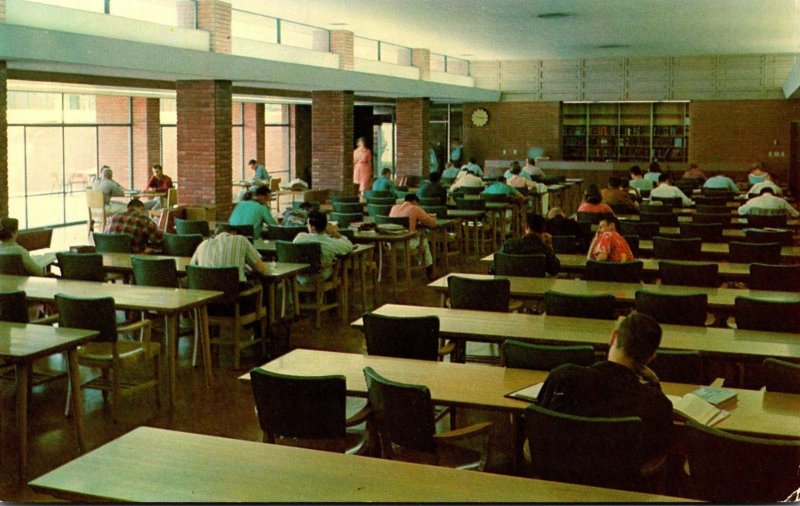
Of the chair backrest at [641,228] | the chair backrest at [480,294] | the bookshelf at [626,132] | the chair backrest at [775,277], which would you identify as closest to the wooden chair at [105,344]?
the chair backrest at [480,294]

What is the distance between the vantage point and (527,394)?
437 centimetres

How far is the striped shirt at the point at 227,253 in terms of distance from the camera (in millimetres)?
7836

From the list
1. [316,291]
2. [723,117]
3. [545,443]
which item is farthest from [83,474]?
[723,117]

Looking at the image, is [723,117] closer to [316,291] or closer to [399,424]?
[316,291]

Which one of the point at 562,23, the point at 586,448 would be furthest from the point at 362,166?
the point at 586,448

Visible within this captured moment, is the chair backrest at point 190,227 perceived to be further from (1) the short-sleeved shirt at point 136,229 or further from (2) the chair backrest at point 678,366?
(2) the chair backrest at point 678,366

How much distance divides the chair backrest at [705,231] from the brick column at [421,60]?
490 inches

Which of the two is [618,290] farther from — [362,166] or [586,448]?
[362,166]

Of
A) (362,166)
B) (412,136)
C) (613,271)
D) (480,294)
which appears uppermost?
(412,136)

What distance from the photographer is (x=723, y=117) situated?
25625 millimetres

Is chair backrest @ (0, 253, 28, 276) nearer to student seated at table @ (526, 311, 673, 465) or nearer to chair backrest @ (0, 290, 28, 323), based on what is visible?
chair backrest @ (0, 290, 28, 323)

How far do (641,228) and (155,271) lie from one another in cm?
588

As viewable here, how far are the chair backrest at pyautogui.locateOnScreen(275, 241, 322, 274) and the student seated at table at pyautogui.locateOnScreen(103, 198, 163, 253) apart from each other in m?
1.62

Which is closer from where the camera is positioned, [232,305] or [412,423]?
[412,423]
